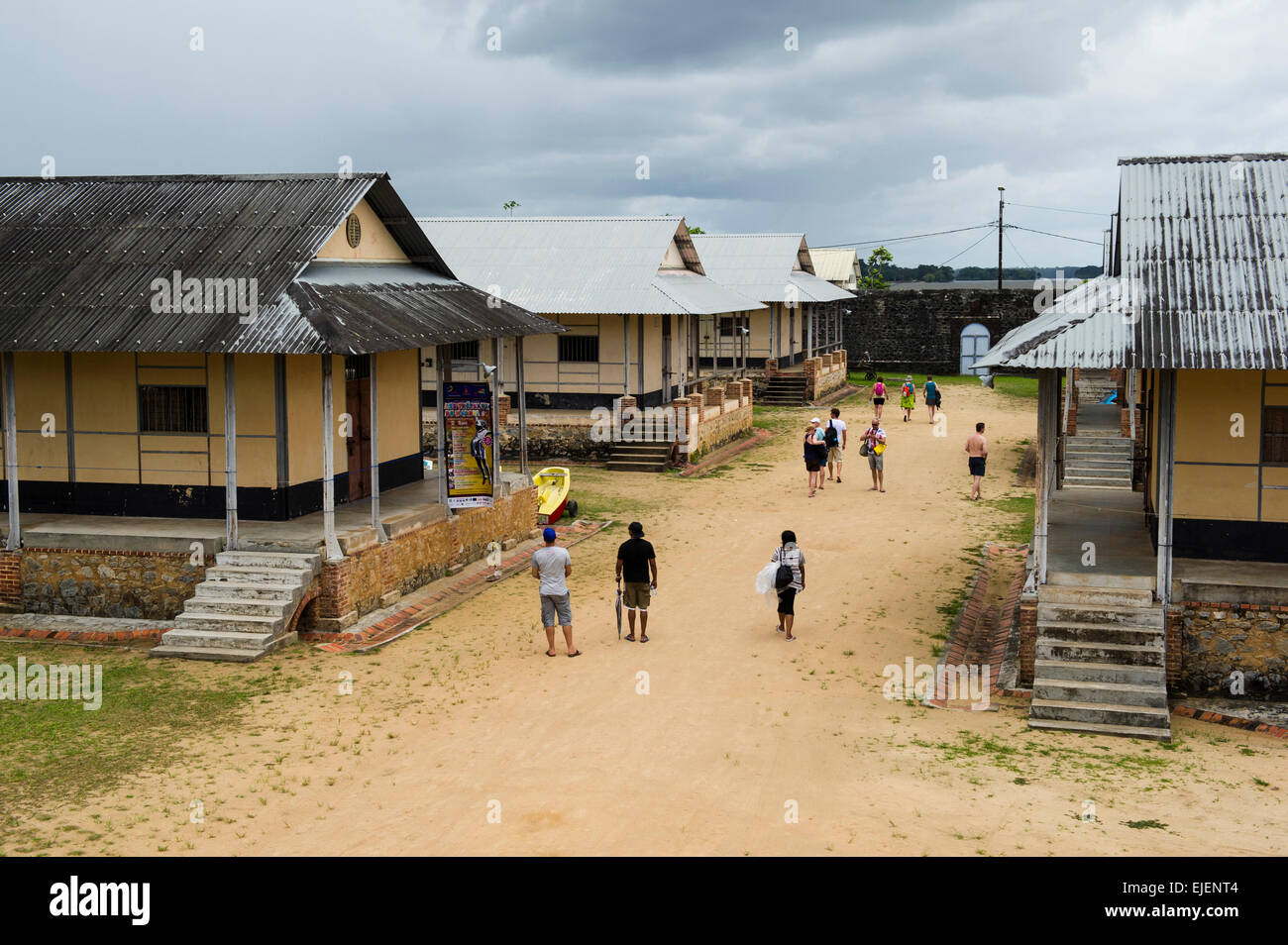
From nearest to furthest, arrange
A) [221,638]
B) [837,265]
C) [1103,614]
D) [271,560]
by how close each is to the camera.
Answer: [1103,614] < [221,638] < [271,560] < [837,265]

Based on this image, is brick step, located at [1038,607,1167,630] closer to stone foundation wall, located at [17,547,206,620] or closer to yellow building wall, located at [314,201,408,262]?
stone foundation wall, located at [17,547,206,620]

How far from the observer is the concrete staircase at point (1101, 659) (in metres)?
12.3

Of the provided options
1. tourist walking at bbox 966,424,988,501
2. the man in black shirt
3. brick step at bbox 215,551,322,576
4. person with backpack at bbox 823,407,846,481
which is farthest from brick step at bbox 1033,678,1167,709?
person with backpack at bbox 823,407,846,481

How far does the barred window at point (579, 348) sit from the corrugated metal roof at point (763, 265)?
13.5 meters

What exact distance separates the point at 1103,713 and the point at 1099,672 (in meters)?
0.61

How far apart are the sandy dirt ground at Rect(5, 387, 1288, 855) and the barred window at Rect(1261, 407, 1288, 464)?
355cm

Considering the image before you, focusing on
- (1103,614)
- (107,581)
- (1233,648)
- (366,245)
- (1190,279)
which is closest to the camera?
(1233,648)

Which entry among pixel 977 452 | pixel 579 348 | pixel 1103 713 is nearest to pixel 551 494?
pixel 977 452

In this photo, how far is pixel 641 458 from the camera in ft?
94.0

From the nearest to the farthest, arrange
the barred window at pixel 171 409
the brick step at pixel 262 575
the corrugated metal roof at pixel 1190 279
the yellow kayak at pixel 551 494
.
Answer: the corrugated metal roof at pixel 1190 279, the brick step at pixel 262 575, the barred window at pixel 171 409, the yellow kayak at pixel 551 494

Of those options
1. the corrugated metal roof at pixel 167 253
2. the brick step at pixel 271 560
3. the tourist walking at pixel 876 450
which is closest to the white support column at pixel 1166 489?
the corrugated metal roof at pixel 167 253

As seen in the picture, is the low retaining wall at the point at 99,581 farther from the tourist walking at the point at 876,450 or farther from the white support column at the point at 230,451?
the tourist walking at the point at 876,450

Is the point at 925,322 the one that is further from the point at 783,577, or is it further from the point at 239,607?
the point at 239,607

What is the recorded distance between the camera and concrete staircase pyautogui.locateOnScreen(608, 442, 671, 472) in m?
28.5
